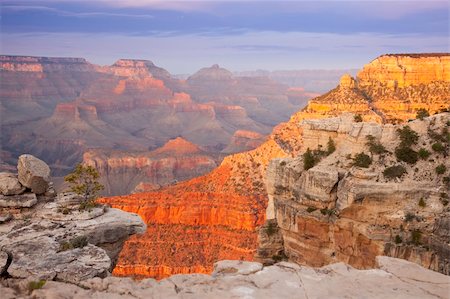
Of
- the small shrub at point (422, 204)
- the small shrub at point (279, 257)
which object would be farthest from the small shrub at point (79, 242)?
the small shrub at point (422, 204)

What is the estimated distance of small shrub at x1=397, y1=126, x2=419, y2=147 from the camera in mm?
26594

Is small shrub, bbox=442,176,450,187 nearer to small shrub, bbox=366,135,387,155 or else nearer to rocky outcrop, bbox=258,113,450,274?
rocky outcrop, bbox=258,113,450,274

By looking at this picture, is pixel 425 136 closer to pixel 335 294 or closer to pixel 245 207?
pixel 335 294

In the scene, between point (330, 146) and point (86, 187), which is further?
point (330, 146)

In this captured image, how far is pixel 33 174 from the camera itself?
23.2 metres

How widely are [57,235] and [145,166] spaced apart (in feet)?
330

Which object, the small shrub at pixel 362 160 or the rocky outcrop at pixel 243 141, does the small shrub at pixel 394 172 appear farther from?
the rocky outcrop at pixel 243 141

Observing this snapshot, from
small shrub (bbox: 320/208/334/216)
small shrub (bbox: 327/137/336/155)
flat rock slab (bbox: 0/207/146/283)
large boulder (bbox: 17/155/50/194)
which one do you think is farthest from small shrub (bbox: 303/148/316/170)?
large boulder (bbox: 17/155/50/194)

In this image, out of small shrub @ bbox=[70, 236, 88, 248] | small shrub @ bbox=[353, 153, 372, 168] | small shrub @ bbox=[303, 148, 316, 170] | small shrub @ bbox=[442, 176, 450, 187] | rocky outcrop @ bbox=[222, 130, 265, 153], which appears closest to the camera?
small shrub @ bbox=[70, 236, 88, 248]

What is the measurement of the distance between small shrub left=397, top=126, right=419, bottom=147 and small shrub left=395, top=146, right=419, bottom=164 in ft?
1.46

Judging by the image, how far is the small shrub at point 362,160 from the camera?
26.1 meters

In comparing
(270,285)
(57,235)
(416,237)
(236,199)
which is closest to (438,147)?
(416,237)

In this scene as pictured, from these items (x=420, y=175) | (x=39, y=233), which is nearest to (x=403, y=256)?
(x=420, y=175)

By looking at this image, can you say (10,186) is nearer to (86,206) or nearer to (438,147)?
(86,206)
